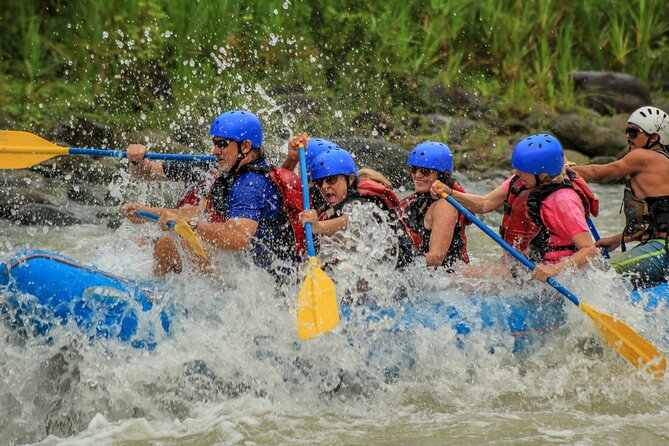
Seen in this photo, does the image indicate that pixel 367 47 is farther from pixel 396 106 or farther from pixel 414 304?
pixel 414 304

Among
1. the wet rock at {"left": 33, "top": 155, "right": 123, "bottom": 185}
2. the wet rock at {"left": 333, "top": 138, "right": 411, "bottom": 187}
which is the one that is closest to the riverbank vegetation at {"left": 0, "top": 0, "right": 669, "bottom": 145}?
the wet rock at {"left": 33, "top": 155, "right": 123, "bottom": 185}

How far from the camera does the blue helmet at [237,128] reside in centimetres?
529

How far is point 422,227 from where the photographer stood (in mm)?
5766

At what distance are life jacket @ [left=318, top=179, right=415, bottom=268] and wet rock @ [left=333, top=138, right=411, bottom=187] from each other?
5.18 metres

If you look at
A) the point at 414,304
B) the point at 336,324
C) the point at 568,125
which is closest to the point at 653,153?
the point at 414,304

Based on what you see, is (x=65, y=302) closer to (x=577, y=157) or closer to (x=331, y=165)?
(x=331, y=165)

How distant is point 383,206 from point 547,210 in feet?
3.13

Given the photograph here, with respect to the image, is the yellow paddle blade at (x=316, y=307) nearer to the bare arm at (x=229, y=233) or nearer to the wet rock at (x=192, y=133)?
the bare arm at (x=229, y=233)

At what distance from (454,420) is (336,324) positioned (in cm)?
80

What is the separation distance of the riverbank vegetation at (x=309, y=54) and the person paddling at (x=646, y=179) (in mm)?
5467

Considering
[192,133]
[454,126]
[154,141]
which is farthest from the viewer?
[454,126]

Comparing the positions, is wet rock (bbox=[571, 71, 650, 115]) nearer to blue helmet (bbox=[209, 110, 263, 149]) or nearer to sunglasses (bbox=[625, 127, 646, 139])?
sunglasses (bbox=[625, 127, 646, 139])

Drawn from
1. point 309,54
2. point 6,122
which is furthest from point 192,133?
point 309,54

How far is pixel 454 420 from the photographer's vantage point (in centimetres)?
494
